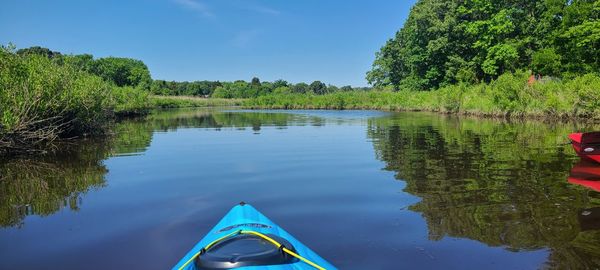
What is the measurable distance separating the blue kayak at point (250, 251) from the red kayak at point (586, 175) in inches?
309

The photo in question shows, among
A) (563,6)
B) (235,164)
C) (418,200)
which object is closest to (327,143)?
(235,164)

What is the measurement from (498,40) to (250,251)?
50.1 meters

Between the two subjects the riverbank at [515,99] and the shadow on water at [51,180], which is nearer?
the shadow on water at [51,180]

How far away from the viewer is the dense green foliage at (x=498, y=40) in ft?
119

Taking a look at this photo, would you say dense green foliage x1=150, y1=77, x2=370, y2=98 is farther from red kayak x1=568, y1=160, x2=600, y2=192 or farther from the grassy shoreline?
red kayak x1=568, y1=160, x2=600, y2=192

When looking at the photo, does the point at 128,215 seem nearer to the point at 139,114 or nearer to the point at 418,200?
the point at 418,200

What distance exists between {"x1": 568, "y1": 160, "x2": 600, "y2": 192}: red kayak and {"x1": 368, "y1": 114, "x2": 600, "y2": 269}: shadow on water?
0.23m

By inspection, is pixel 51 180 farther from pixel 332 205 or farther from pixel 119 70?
Result: pixel 119 70

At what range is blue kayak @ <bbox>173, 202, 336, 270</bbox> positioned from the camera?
4.27m

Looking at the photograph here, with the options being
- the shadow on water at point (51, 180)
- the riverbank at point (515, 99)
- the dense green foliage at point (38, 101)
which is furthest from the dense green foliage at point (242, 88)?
the shadow on water at point (51, 180)

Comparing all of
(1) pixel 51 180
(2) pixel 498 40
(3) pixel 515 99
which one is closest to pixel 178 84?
(2) pixel 498 40

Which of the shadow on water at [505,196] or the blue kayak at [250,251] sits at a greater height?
the blue kayak at [250,251]

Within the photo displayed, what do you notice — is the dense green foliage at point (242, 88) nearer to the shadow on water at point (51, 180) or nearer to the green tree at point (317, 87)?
the green tree at point (317, 87)

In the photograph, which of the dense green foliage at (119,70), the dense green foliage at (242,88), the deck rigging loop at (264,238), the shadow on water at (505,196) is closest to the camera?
the deck rigging loop at (264,238)
